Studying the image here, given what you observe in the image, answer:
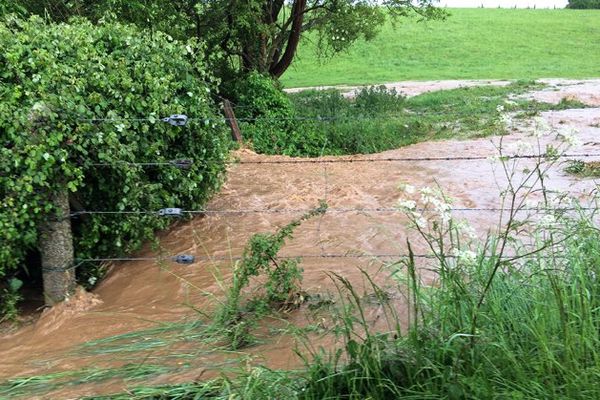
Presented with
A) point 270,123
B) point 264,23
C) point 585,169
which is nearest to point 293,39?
point 264,23

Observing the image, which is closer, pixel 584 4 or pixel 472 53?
pixel 472 53

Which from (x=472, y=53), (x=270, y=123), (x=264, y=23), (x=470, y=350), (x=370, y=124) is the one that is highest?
(x=264, y=23)

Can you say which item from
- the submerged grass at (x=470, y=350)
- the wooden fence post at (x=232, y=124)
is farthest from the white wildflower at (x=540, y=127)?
the wooden fence post at (x=232, y=124)

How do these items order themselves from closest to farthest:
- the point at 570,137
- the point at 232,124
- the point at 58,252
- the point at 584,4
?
the point at 570,137 → the point at 58,252 → the point at 232,124 → the point at 584,4

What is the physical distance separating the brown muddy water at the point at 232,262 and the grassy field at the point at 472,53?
18933 mm

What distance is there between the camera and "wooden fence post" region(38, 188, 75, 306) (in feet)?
16.3

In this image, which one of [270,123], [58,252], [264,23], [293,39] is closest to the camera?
[58,252]

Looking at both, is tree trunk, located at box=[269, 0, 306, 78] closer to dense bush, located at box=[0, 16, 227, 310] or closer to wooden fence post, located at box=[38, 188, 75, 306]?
dense bush, located at box=[0, 16, 227, 310]

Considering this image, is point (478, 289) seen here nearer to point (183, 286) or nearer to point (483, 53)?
point (183, 286)

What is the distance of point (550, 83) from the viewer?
23.5 meters

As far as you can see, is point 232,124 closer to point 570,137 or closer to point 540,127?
point 540,127

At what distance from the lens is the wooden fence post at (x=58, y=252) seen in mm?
4957

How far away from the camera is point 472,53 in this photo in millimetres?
41250

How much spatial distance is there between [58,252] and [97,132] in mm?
1052
